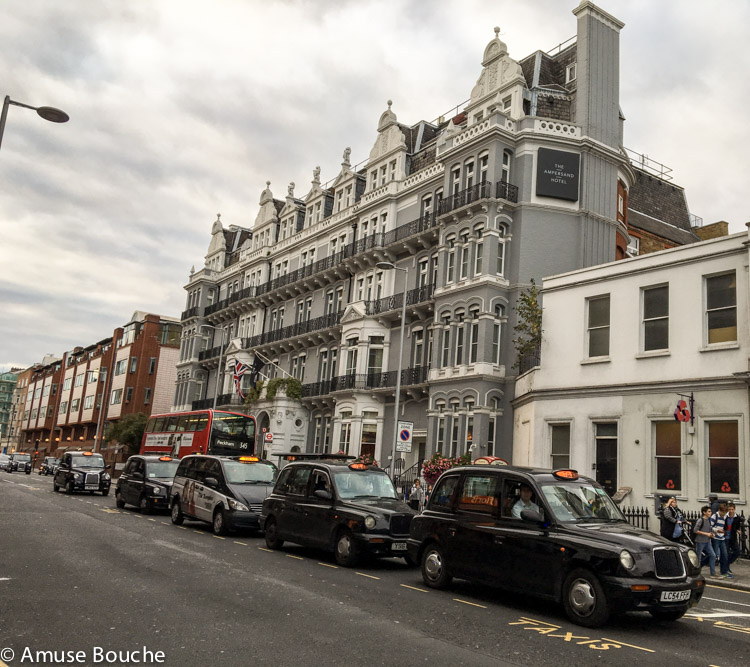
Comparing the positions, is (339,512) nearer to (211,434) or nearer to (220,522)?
(220,522)

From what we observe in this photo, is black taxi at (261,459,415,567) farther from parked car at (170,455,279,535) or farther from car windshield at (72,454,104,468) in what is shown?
car windshield at (72,454,104,468)

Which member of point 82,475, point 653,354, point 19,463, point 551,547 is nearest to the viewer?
point 551,547

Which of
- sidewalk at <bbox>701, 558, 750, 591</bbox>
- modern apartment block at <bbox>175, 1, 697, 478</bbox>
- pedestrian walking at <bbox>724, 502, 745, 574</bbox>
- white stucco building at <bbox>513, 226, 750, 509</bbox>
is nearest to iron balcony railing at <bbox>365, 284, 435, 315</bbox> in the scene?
modern apartment block at <bbox>175, 1, 697, 478</bbox>

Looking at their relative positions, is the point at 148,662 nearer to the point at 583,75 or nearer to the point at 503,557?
the point at 503,557

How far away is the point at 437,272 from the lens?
34.3 meters

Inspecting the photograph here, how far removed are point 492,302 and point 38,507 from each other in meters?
19.1

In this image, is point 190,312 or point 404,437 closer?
point 404,437

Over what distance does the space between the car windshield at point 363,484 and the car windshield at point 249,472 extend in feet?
16.2

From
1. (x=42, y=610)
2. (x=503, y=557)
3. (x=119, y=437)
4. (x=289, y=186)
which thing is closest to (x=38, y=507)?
(x=42, y=610)

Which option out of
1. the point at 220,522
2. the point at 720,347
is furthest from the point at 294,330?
the point at 720,347

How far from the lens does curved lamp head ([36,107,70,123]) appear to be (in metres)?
13.7

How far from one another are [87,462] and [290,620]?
2688 cm

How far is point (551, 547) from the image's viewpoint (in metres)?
8.97

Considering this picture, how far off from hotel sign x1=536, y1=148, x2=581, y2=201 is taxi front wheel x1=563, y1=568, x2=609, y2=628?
25.6 meters
